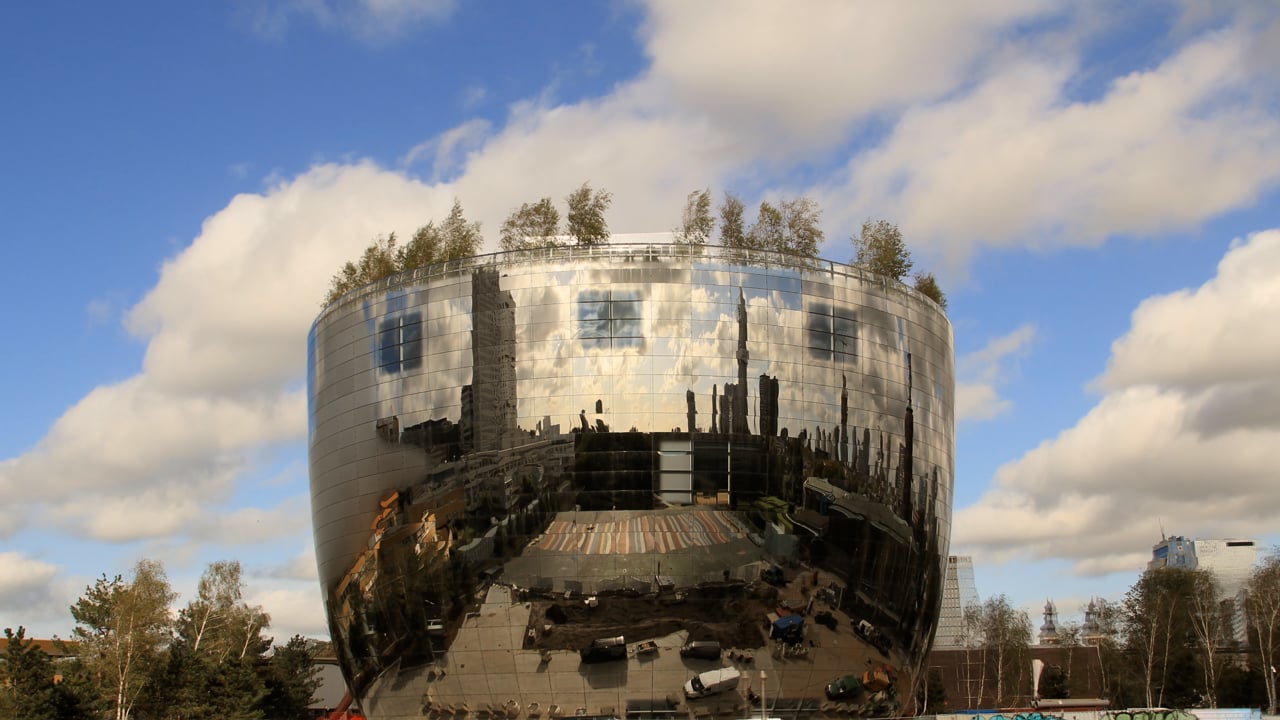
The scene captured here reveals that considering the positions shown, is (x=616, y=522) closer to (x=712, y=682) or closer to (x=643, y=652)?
(x=643, y=652)

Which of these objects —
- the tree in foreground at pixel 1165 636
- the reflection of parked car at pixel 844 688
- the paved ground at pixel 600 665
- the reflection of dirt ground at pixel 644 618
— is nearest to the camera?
the reflection of dirt ground at pixel 644 618

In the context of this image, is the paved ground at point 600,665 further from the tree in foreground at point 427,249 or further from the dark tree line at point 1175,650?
the dark tree line at point 1175,650

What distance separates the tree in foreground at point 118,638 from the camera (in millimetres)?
49906

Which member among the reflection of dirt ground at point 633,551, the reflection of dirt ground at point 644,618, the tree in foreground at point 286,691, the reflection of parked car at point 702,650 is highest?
the reflection of dirt ground at point 633,551

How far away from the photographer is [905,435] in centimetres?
4450

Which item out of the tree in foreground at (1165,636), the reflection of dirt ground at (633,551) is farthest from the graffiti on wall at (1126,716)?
the tree in foreground at (1165,636)

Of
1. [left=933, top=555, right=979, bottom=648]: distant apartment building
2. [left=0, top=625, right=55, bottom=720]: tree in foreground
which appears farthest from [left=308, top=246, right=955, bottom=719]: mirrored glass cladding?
[left=933, top=555, right=979, bottom=648]: distant apartment building

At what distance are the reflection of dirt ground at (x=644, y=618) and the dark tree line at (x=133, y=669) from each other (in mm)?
20501

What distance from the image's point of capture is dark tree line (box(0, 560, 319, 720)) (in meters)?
45.7

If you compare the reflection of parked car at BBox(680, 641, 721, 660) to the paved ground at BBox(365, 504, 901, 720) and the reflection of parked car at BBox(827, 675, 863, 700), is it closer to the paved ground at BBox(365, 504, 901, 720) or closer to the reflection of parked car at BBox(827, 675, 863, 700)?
the paved ground at BBox(365, 504, 901, 720)

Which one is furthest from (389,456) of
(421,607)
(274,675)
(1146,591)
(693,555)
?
(1146,591)

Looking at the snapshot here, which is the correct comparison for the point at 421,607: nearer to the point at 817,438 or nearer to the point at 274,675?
the point at 817,438

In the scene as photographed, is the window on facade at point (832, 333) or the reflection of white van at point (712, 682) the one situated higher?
the window on facade at point (832, 333)

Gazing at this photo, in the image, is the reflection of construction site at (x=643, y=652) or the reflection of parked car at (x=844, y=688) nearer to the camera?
the reflection of construction site at (x=643, y=652)
